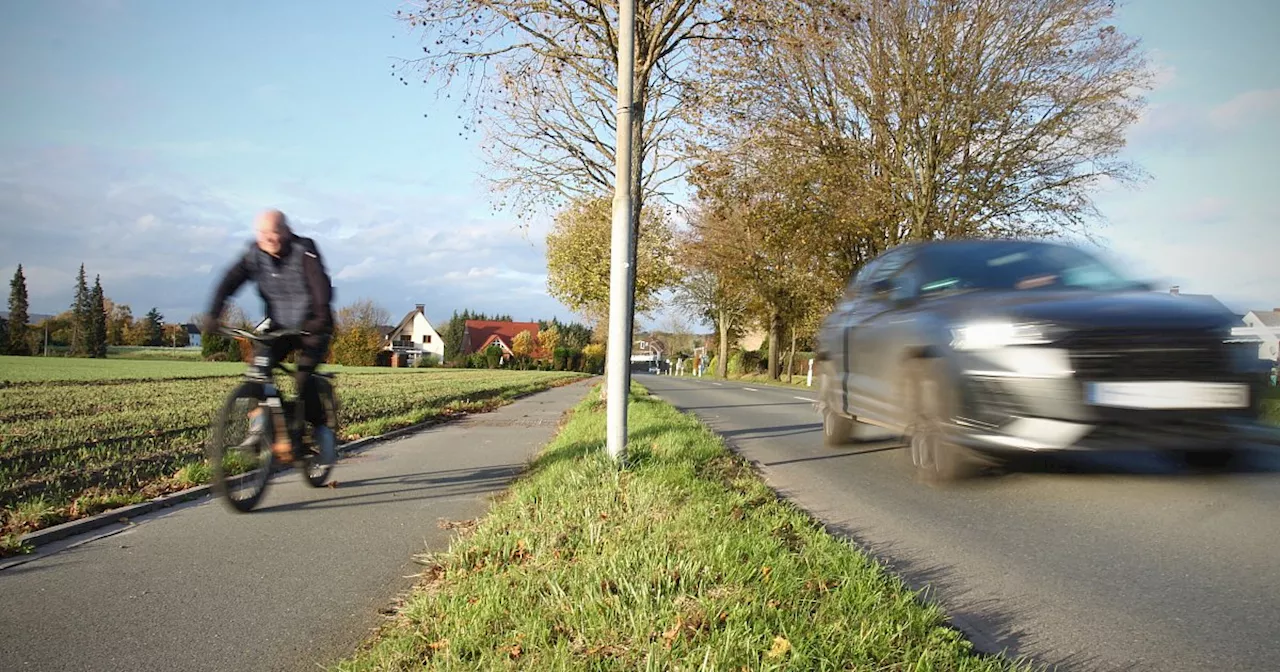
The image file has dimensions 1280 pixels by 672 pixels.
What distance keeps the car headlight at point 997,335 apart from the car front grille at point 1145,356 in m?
0.14

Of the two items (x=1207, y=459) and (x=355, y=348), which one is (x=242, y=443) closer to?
(x=1207, y=459)

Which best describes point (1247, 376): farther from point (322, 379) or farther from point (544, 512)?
point (322, 379)

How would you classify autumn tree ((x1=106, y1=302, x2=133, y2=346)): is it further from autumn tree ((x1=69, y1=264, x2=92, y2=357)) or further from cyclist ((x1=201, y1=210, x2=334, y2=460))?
cyclist ((x1=201, y1=210, x2=334, y2=460))

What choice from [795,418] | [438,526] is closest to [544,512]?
[438,526]

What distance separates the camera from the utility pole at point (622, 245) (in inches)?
253

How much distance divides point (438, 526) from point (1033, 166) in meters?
19.6

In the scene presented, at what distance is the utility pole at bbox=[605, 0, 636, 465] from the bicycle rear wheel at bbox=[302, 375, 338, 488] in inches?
84.2

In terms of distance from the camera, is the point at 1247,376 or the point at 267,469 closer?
the point at 1247,376

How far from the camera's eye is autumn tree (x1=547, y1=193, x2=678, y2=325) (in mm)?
25469

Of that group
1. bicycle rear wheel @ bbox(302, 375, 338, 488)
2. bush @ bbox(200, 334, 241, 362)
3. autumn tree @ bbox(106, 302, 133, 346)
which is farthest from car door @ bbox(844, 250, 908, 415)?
autumn tree @ bbox(106, 302, 133, 346)

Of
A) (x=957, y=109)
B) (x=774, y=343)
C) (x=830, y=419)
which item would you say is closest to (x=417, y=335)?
(x=774, y=343)

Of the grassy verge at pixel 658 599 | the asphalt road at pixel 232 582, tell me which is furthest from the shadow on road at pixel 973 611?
the asphalt road at pixel 232 582

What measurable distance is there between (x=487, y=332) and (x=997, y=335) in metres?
117

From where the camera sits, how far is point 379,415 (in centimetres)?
1316
